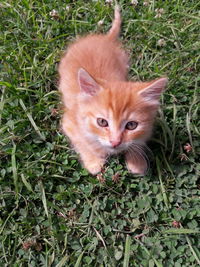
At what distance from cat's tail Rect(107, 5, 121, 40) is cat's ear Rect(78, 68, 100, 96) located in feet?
3.15

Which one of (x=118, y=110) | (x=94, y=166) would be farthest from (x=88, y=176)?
(x=118, y=110)

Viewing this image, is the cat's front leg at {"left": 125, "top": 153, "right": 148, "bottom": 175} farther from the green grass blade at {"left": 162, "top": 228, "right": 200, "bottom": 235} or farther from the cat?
the green grass blade at {"left": 162, "top": 228, "right": 200, "bottom": 235}

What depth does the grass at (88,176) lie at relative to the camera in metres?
1.82

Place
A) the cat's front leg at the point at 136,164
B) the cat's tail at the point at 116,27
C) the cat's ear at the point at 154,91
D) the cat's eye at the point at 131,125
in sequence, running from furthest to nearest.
Result: 1. the cat's tail at the point at 116,27
2. the cat's front leg at the point at 136,164
3. the cat's eye at the point at 131,125
4. the cat's ear at the point at 154,91

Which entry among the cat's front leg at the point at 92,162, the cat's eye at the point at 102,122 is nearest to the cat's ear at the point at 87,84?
the cat's eye at the point at 102,122

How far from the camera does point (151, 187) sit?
6.65 feet

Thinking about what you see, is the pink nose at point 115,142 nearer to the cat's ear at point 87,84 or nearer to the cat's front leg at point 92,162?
the cat's ear at point 87,84

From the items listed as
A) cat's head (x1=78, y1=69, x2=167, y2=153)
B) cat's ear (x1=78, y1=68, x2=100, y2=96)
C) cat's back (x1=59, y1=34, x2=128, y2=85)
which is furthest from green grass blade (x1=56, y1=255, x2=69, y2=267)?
cat's back (x1=59, y1=34, x2=128, y2=85)

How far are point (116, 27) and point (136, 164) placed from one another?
1.28 m

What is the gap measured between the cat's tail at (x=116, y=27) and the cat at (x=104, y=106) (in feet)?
0.64

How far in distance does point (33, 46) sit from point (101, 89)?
1.16m

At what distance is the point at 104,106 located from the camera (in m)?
1.73

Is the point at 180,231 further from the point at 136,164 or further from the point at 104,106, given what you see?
the point at 104,106

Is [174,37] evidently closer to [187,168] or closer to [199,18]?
[199,18]
